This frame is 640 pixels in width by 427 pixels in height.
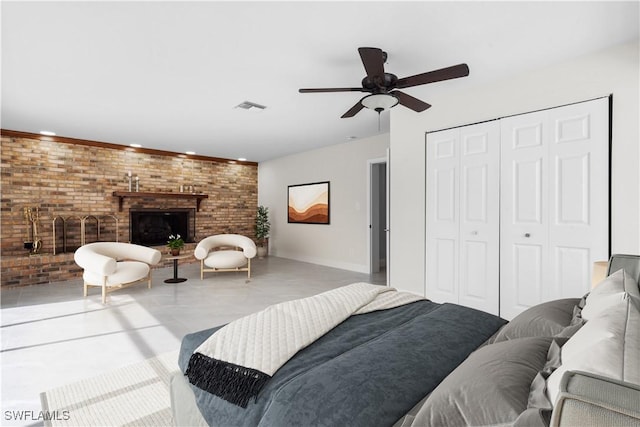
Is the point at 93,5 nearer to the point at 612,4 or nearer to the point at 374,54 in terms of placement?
the point at 374,54

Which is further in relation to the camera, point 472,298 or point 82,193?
point 82,193

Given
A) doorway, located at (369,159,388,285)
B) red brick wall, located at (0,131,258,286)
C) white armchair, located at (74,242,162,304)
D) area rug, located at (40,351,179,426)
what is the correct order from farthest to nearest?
doorway, located at (369,159,388,285) < red brick wall, located at (0,131,258,286) < white armchair, located at (74,242,162,304) < area rug, located at (40,351,179,426)

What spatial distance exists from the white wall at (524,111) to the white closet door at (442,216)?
0.11 m

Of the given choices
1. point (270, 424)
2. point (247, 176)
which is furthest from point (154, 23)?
point (247, 176)

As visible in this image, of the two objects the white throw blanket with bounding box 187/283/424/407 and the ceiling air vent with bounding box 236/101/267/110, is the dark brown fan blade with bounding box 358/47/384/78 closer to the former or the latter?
the white throw blanket with bounding box 187/283/424/407

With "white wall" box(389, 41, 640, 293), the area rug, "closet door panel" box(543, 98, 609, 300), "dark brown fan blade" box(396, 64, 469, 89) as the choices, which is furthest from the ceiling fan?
the area rug

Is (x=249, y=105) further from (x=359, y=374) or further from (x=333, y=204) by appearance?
(x=359, y=374)

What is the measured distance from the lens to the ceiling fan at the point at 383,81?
7.38 feet

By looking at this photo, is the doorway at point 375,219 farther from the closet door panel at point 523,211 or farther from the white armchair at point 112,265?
the white armchair at point 112,265

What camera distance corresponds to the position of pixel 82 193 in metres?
5.98

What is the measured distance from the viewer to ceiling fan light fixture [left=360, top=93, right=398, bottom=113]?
272 cm

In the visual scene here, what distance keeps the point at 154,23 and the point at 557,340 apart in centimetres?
288

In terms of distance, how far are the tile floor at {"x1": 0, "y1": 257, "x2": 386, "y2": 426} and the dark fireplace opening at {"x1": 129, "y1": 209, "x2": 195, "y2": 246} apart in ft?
4.35

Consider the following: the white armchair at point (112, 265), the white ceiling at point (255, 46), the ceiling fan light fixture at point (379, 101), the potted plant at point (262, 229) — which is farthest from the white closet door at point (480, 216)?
the potted plant at point (262, 229)
